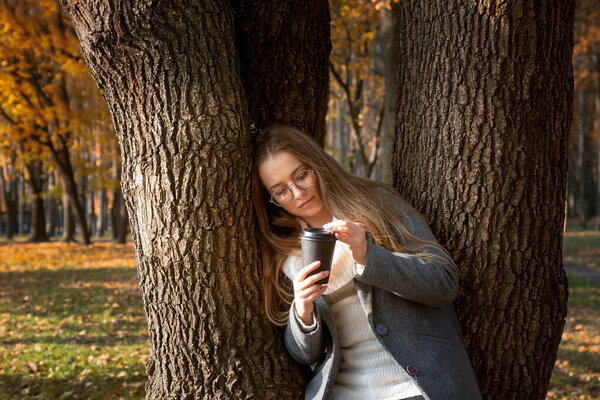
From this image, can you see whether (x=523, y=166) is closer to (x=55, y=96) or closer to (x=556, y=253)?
(x=556, y=253)

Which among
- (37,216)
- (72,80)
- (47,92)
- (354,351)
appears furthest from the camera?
(37,216)

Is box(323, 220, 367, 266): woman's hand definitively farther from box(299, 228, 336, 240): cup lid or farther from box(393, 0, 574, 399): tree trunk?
box(393, 0, 574, 399): tree trunk

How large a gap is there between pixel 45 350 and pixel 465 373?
15.7ft

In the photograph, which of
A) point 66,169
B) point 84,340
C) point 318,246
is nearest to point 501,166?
point 318,246

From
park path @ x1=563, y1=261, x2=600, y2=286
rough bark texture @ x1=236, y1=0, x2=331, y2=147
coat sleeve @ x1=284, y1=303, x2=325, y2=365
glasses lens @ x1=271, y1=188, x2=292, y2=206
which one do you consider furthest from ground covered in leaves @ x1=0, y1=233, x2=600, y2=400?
rough bark texture @ x1=236, y1=0, x2=331, y2=147

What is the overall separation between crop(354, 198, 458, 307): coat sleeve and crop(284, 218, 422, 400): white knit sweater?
0.63ft

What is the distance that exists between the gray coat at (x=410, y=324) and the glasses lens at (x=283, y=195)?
1.46ft

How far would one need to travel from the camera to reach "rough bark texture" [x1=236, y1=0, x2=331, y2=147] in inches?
105

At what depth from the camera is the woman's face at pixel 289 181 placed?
7.77ft

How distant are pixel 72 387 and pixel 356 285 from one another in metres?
3.38

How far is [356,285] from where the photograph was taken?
2.20 meters

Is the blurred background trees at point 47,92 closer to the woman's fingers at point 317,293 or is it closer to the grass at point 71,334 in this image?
the grass at point 71,334

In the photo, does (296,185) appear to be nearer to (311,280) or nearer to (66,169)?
(311,280)

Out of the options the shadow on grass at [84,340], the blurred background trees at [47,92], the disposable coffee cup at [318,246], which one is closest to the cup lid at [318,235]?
the disposable coffee cup at [318,246]
